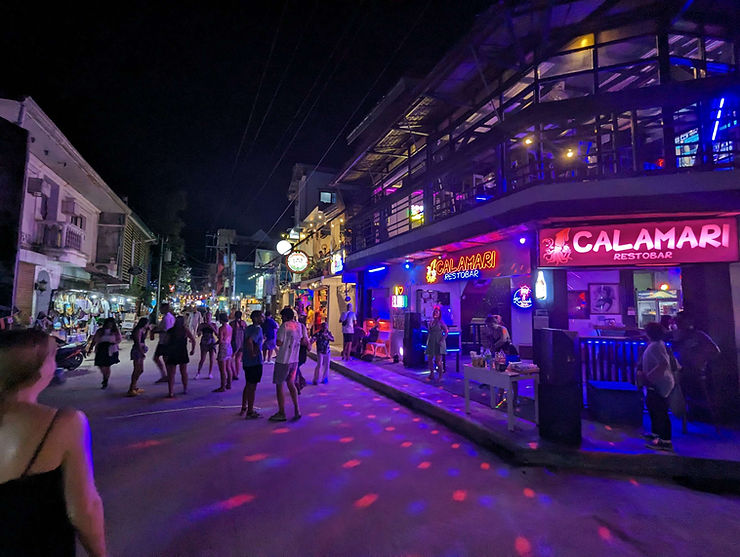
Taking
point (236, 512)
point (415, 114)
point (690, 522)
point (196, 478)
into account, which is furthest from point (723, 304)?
point (415, 114)

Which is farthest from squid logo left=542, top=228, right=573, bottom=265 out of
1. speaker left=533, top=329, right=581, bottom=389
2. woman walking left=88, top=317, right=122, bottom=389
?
woman walking left=88, top=317, right=122, bottom=389

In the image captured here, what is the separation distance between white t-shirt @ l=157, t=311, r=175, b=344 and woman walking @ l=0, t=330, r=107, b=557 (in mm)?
7640

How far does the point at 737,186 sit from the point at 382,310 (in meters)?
12.5

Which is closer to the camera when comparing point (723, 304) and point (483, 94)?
point (723, 304)

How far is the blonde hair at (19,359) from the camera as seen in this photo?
4.83 ft

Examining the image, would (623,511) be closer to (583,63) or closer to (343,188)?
(583,63)

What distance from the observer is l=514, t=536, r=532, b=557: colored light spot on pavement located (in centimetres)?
310

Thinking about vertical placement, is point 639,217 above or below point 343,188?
below

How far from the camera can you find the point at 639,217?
7188 millimetres

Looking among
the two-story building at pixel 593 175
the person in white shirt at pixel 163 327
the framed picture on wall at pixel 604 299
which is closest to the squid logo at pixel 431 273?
the two-story building at pixel 593 175

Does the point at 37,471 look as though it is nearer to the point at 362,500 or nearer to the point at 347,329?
the point at 362,500

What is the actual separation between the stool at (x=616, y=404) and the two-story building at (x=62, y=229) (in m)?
11.0

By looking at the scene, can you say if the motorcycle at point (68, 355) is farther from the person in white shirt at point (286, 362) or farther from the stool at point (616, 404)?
the stool at point (616, 404)

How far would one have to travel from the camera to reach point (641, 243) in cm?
716
